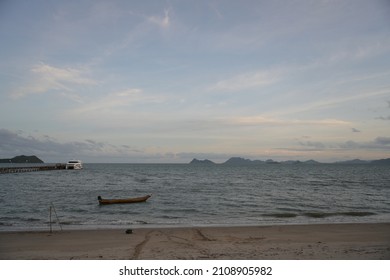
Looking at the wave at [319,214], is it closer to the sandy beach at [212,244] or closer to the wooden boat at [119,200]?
the sandy beach at [212,244]

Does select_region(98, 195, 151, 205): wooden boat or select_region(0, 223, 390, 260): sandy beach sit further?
select_region(98, 195, 151, 205): wooden boat

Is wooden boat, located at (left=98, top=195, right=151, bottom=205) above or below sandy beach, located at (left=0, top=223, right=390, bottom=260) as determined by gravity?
below

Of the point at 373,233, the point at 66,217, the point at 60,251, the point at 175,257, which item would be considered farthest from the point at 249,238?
the point at 66,217

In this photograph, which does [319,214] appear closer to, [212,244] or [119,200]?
[212,244]

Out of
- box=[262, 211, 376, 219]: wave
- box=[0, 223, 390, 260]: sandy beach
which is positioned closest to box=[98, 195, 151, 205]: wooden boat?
box=[262, 211, 376, 219]: wave

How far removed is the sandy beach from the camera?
8.37 m

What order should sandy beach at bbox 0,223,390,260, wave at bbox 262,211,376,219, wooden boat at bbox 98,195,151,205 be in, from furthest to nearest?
wooden boat at bbox 98,195,151,205 < wave at bbox 262,211,376,219 < sandy beach at bbox 0,223,390,260

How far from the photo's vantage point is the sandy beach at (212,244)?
8367 millimetres

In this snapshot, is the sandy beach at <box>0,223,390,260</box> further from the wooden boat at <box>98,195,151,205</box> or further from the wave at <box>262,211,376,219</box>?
the wooden boat at <box>98,195,151,205</box>

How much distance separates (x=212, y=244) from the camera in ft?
32.8

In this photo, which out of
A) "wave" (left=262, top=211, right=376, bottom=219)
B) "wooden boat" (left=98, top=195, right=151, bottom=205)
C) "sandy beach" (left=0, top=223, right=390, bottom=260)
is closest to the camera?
"sandy beach" (left=0, top=223, right=390, bottom=260)

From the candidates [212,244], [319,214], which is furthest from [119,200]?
[212,244]
